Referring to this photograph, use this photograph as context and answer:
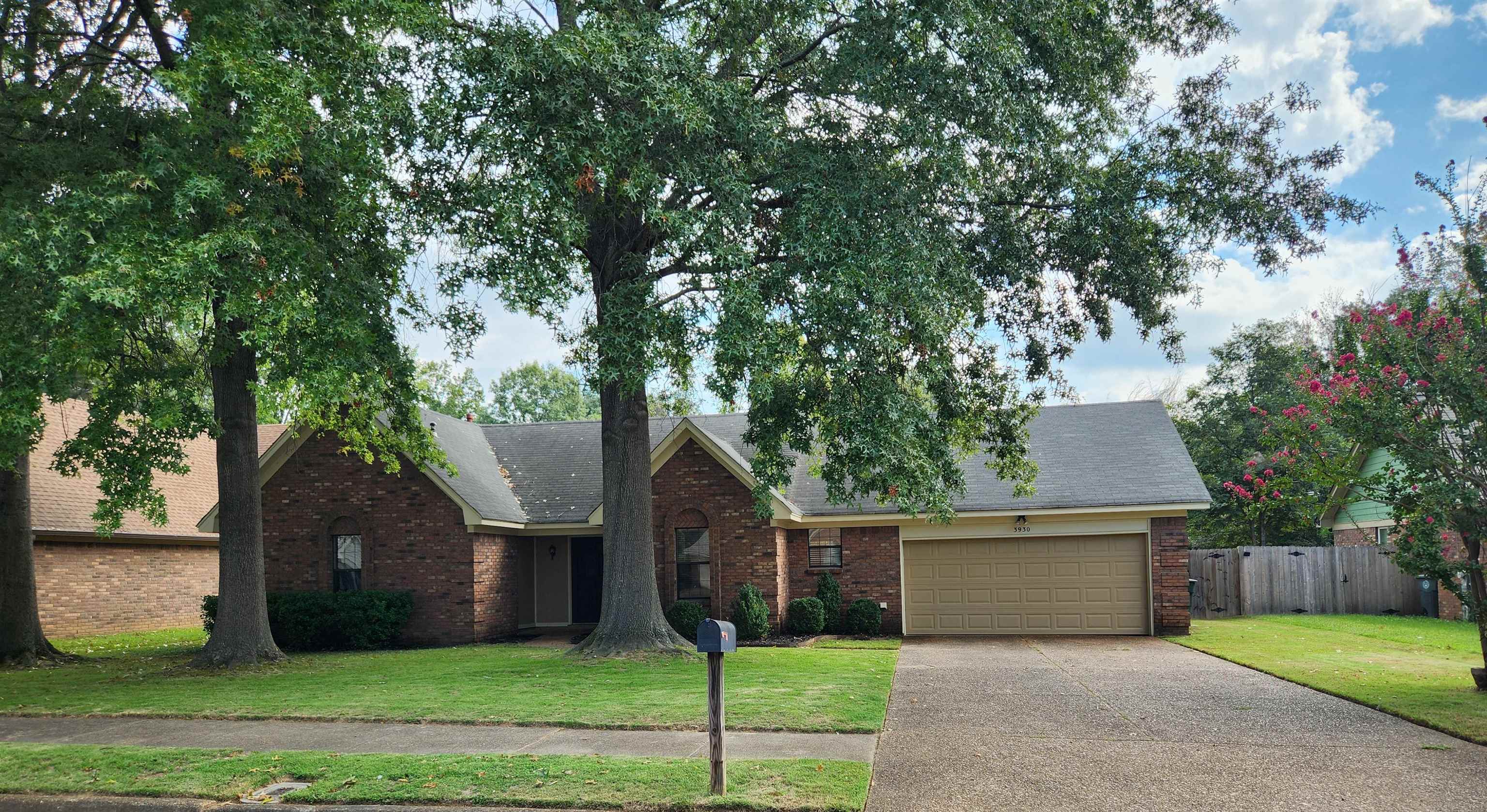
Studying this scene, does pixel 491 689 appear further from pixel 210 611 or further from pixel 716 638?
pixel 210 611

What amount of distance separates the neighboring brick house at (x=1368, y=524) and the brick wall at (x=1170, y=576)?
13.2 feet

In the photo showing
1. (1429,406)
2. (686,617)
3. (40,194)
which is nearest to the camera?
(1429,406)

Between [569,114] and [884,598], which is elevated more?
[569,114]

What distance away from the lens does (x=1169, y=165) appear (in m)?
14.8

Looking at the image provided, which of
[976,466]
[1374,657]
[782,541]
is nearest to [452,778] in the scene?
[782,541]

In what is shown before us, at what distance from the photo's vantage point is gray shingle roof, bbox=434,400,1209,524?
20.4m

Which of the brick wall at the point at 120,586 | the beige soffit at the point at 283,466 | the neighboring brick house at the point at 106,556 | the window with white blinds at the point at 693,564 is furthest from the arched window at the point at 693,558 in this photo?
the brick wall at the point at 120,586

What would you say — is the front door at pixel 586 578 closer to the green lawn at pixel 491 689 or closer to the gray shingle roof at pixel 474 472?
the gray shingle roof at pixel 474 472

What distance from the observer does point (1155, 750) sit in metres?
8.48

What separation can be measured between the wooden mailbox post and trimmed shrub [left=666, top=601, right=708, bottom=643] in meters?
12.4

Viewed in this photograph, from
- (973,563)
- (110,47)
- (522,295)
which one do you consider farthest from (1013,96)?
(110,47)

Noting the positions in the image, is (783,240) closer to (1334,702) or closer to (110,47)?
Result: (1334,702)

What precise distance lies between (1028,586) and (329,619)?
13.7m

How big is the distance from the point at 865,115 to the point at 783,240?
2.44m
